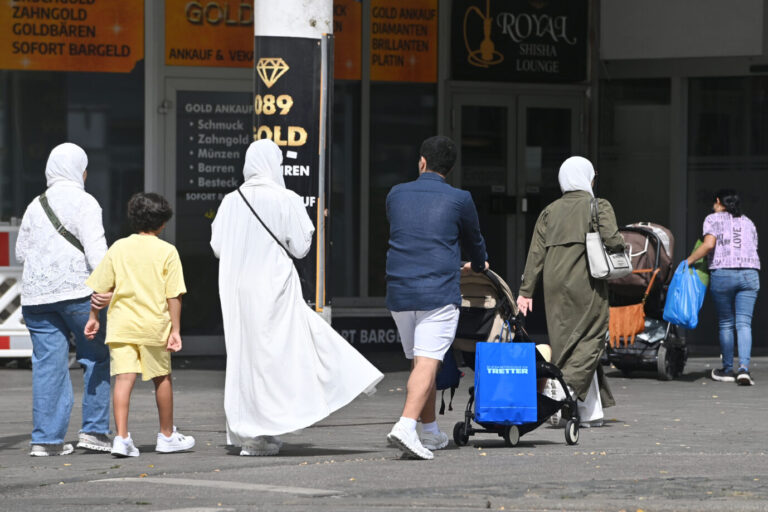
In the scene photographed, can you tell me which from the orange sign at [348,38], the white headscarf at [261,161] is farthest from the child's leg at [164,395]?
the orange sign at [348,38]

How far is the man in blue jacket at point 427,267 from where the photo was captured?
8383mm

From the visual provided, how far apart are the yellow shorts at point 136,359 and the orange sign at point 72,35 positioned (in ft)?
24.9

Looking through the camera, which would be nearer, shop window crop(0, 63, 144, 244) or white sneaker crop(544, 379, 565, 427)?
white sneaker crop(544, 379, 565, 427)

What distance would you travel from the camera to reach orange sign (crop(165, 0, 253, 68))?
15.8 m

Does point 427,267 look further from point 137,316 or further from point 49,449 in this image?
point 49,449

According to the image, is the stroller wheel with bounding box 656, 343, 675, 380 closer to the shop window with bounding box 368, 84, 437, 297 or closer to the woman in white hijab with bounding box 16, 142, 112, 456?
the shop window with bounding box 368, 84, 437, 297

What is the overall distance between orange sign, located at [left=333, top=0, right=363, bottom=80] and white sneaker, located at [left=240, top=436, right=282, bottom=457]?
8.25m

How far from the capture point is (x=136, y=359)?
338 inches

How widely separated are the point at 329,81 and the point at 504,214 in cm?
681

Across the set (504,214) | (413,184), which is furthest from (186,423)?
(504,214)

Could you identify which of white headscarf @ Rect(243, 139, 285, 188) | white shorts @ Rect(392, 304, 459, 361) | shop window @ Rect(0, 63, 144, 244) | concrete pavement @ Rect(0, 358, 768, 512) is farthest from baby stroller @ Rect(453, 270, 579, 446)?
shop window @ Rect(0, 63, 144, 244)

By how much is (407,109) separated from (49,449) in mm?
8744

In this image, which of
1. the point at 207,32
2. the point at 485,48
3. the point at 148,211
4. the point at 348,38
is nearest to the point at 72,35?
the point at 207,32

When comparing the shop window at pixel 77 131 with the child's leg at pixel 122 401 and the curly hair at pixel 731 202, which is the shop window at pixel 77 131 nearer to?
the curly hair at pixel 731 202
